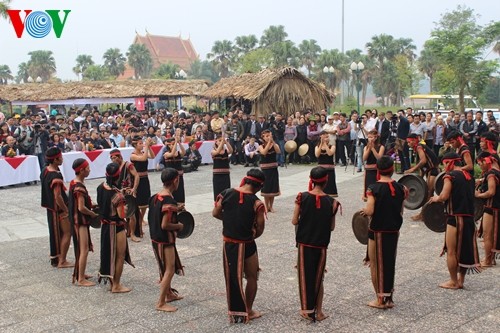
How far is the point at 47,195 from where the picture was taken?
828 centimetres

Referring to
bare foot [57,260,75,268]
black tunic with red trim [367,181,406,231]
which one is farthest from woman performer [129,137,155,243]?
black tunic with red trim [367,181,406,231]

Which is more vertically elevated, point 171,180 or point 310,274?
point 171,180

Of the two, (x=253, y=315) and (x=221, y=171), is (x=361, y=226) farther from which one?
(x=221, y=171)

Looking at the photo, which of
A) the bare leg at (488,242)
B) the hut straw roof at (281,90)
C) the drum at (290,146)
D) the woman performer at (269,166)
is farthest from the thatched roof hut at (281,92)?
the bare leg at (488,242)

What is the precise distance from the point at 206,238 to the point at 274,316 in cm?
393

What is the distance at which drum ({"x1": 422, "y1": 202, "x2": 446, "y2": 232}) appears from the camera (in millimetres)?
7539

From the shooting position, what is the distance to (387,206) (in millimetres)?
6301

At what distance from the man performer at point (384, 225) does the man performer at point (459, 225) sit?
3.04ft

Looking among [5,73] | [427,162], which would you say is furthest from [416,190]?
[5,73]

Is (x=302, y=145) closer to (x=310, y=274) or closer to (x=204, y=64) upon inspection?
(x=310, y=274)

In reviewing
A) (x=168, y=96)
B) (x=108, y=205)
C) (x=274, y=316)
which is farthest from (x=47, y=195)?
(x=168, y=96)

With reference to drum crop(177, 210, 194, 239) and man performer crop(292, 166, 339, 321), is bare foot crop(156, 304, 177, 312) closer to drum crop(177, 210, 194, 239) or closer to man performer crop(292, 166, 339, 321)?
drum crop(177, 210, 194, 239)

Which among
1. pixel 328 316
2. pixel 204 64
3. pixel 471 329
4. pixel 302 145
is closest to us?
pixel 471 329

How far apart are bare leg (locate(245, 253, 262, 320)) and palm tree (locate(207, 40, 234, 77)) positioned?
6860cm
